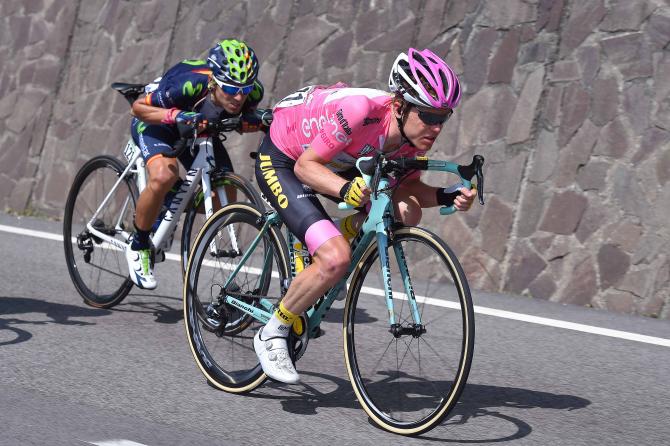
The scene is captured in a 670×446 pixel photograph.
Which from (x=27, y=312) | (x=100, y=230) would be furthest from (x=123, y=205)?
(x=27, y=312)

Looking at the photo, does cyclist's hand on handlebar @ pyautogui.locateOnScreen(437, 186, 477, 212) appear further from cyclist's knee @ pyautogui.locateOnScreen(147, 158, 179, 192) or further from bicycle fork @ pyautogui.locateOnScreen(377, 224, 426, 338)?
cyclist's knee @ pyautogui.locateOnScreen(147, 158, 179, 192)

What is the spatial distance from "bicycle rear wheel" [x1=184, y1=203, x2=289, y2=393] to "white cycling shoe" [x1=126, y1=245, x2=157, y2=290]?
50.2 inches

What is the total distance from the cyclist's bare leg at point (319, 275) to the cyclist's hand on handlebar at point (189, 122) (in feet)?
5.95

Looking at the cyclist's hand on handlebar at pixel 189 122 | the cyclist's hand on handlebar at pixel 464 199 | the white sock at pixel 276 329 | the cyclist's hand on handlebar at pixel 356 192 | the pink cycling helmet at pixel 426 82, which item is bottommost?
the white sock at pixel 276 329

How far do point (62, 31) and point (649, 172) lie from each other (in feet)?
26.2

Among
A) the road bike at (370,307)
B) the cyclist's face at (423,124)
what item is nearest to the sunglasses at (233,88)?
the road bike at (370,307)

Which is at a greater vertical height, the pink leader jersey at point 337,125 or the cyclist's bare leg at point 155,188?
the pink leader jersey at point 337,125

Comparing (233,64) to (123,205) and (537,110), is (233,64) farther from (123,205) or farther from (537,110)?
(537,110)

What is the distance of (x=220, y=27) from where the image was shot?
40.7 feet

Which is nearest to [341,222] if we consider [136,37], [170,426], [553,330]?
[170,426]

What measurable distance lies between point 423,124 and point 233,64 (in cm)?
205

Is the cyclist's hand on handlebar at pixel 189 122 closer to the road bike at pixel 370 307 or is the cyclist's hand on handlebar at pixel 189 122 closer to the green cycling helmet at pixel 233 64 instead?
the green cycling helmet at pixel 233 64

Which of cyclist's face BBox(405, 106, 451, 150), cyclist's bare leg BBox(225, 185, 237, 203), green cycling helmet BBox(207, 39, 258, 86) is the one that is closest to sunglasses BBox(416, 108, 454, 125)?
cyclist's face BBox(405, 106, 451, 150)

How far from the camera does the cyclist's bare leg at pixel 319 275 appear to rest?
5.20 metres
